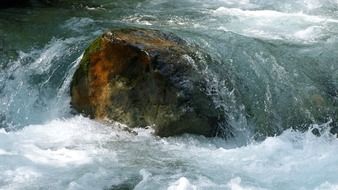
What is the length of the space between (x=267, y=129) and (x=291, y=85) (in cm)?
90

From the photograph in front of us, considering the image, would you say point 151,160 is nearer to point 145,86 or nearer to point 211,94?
point 145,86

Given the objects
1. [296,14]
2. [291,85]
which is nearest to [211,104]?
[291,85]

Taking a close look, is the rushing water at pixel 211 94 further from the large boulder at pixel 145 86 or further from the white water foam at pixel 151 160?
the large boulder at pixel 145 86

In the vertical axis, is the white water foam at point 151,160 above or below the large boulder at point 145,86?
below

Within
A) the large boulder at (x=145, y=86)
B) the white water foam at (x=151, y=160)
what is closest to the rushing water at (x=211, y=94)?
the white water foam at (x=151, y=160)

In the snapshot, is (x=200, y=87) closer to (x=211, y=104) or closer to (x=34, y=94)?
(x=211, y=104)

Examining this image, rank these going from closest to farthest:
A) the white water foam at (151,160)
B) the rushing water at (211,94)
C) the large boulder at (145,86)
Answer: the white water foam at (151,160), the rushing water at (211,94), the large boulder at (145,86)

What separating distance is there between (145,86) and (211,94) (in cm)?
84

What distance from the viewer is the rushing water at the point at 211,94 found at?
621cm

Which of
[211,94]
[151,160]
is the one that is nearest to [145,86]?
[211,94]

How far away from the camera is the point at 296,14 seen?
36.7 feet

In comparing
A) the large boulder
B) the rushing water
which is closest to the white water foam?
the rushing water

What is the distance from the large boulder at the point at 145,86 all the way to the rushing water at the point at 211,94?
6.6 inches

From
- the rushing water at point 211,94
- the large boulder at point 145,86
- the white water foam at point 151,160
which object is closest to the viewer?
the white water foam at point 151,160
